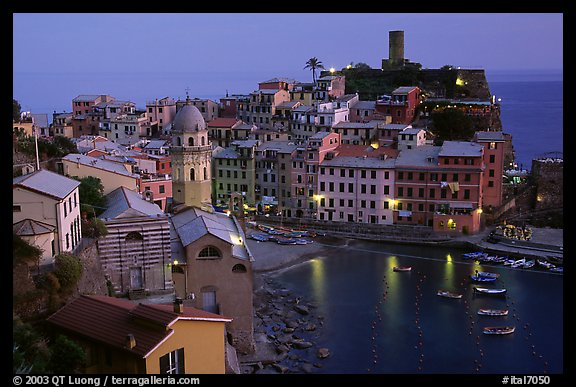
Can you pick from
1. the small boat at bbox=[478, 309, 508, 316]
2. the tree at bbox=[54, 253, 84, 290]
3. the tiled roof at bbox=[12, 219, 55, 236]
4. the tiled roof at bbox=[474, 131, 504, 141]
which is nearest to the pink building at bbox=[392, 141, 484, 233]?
the tiled roof at bbox=[474, 131, 504, 141]

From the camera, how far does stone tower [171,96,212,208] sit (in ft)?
61.2

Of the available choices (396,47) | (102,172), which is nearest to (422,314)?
(102,172)

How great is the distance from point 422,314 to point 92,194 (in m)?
9.24

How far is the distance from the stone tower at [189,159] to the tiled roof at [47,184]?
6.31 m

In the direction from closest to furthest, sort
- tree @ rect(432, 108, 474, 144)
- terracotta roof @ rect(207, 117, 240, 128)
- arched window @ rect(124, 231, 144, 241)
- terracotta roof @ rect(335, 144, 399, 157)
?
arched window @ rect(124, 231, 144, 241), terracotta roof @ rect(335, 144, 399, 157), terracotta roof @ rect(207, 117, 240, 128), tree @ rect(432, 108, 474, 144)

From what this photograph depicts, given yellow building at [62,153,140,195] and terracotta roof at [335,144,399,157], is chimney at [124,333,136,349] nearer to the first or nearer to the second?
yellow building at [62,153,140,195]

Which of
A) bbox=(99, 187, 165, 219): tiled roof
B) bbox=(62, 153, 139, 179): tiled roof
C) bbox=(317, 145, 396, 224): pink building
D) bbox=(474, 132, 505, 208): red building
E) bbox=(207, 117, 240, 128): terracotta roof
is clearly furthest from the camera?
bbox=(207, 117, 240, 128): terracotta roof

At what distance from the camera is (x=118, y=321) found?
800cm

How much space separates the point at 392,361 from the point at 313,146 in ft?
46.2

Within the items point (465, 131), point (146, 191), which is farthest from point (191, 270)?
point (465, 131)

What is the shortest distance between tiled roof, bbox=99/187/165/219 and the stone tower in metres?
2.00

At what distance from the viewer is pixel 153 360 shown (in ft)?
24.1
